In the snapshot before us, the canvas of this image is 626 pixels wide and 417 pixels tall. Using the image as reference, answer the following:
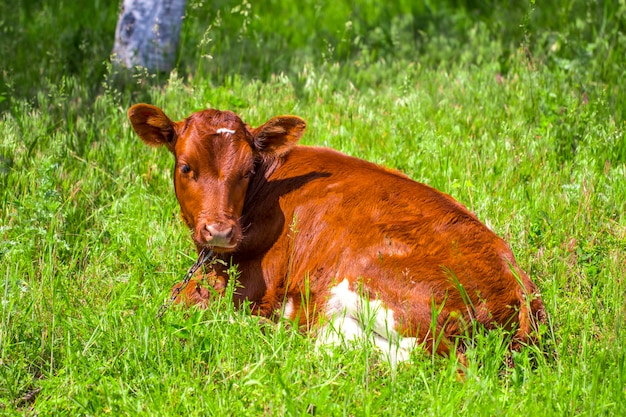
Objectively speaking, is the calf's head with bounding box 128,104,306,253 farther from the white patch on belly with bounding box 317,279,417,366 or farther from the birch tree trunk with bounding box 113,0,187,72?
the birch tree trunk with bounding box 113,0,187,72

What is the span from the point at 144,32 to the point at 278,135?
347 cm

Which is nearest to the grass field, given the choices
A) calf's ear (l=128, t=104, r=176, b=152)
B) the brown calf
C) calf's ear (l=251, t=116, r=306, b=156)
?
the brown calf

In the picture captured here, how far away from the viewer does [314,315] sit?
4.73 m

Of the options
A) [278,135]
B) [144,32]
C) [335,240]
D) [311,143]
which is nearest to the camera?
[335,240]

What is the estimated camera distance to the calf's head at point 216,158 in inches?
187

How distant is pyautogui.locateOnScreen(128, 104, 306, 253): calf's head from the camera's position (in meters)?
4.76

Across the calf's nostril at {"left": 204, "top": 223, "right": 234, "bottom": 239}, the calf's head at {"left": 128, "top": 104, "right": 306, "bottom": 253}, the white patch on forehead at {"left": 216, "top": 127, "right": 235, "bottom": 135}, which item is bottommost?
the calf's nostril at {"left": 204, "top": 223, "right": 234, "bottom": 239}

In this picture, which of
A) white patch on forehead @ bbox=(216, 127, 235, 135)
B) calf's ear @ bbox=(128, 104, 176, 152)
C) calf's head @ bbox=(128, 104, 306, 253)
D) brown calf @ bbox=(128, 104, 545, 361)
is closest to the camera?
brown calf @ bbox=(128, 104, 545, 361)

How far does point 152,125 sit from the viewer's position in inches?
205

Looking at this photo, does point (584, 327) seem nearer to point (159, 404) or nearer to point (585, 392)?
point (585, 392)

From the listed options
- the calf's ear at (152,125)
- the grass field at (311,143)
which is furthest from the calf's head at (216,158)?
the grass field at (311,143)

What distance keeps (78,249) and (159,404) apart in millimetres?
1930

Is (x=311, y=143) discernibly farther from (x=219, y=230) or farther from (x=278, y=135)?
(x=219, y=230)

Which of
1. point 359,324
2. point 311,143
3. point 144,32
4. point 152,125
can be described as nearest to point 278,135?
point 152,125
